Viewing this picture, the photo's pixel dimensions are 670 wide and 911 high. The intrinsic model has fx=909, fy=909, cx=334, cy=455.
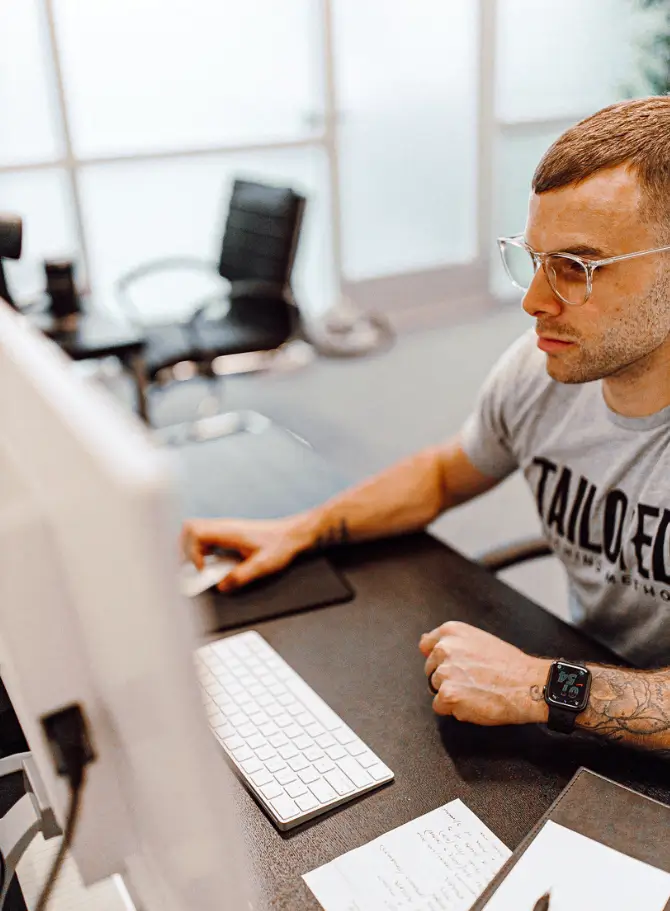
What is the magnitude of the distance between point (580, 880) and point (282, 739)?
0.35 meters

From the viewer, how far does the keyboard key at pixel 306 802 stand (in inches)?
34.9

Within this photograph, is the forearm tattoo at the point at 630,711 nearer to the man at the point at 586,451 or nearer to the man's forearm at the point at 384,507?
the man at the point at 586,451

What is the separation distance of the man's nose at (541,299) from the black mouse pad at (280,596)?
1.49ft

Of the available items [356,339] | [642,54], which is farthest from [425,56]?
[356,339]

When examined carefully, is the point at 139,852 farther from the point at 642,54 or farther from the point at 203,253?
the point at 642,54

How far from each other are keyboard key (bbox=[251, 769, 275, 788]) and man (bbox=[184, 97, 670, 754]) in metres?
0.20

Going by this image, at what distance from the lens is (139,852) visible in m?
0.62

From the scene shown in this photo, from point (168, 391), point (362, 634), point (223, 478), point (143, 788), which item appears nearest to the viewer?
point (143, 788)

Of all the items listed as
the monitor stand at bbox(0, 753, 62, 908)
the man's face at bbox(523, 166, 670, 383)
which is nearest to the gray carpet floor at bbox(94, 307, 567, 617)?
the man's face at bbox(523, 166, 670, 383)

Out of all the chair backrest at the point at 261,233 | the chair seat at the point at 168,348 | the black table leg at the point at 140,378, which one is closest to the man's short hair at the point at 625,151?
the black table leg at the point at 140,378

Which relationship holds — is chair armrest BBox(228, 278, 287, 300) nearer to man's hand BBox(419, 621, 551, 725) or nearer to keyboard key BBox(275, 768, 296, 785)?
man's hand BBox(419, 621, 551, 725)

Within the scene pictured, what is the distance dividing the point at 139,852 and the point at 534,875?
1.16 ft

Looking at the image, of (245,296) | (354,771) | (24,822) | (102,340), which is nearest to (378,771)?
(354,771)

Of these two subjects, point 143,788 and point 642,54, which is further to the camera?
point 642,54
